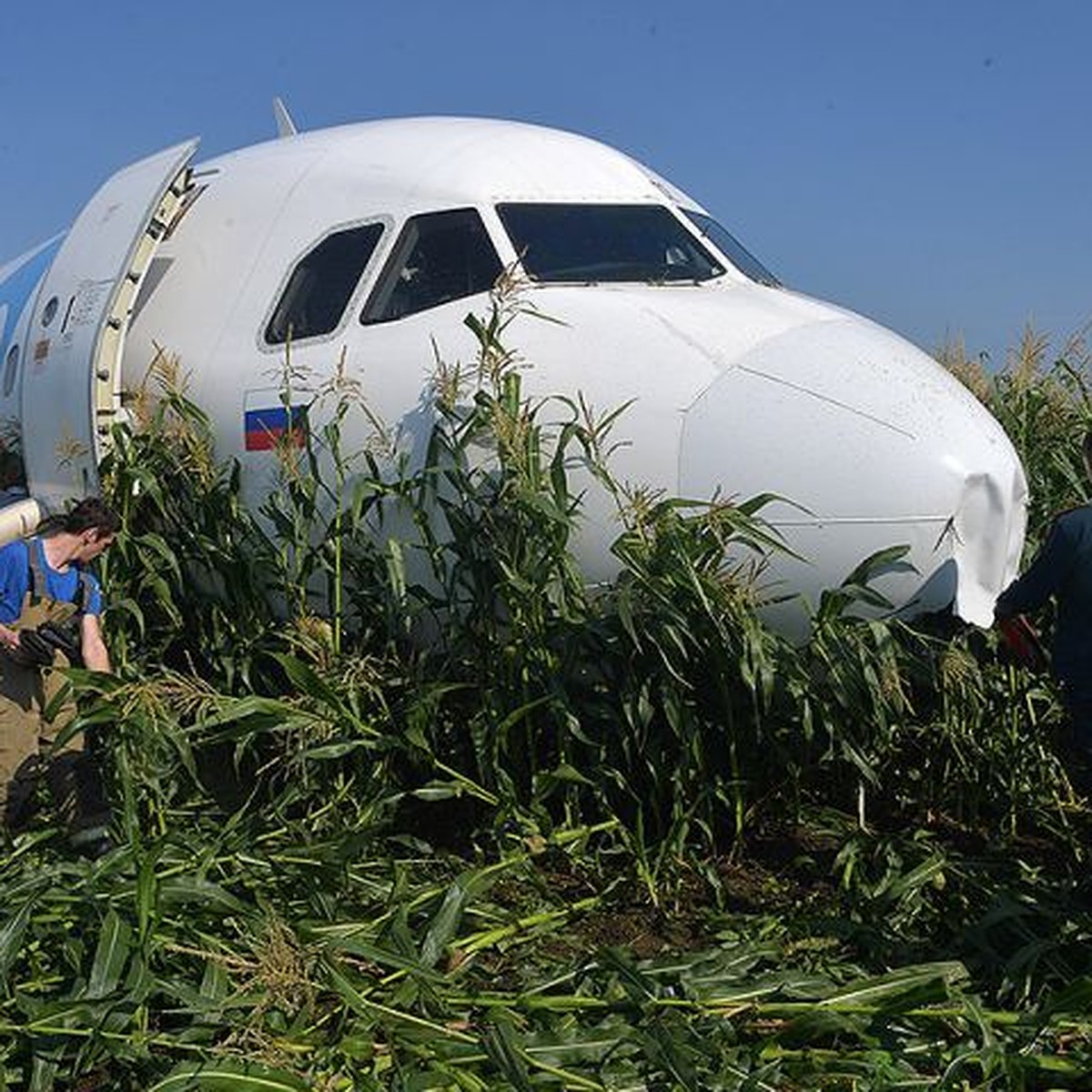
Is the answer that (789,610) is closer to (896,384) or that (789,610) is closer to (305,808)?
(896,384)

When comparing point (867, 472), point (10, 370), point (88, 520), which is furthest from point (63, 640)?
point (867, 472)

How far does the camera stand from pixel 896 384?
5.88m

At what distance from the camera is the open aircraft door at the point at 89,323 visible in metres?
7.73

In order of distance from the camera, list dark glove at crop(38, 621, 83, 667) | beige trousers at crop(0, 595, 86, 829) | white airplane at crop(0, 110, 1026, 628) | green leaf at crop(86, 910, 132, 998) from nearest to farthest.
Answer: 1. green leaf at crop(86, 910, 132, 998)
2. white airplane at crop(0, 110, 1026, 628)
3. dark glove at crop(38, 621, 83, 667)
4. beige trousers at crop(0, 595, 86, 829)

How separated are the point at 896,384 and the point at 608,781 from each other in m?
2.03

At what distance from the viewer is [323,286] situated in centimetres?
748

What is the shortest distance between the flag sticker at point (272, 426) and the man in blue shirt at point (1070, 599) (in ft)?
10.8

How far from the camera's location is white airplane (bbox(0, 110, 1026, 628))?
5.69 m

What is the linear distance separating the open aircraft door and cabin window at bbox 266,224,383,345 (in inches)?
35.9

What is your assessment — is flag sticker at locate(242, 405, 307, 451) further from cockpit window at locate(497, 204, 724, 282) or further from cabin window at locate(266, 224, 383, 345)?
cockpit window at locate(497, 204, 724, 282)

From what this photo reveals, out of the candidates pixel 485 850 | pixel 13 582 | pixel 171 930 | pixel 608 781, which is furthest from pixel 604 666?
pixel 13 582

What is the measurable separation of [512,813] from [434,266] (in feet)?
9.11

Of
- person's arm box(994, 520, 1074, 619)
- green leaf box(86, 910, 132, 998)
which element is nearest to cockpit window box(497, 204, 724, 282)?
person's arm box(994, 520, 1074, 619)

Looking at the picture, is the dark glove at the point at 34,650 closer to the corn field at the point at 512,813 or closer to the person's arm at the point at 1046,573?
the corn field at the point at 512,813
